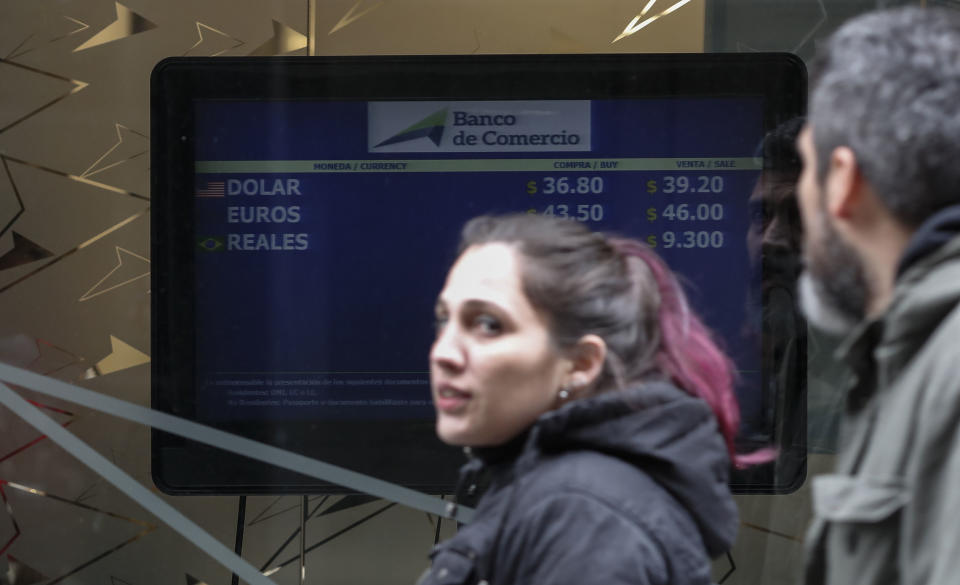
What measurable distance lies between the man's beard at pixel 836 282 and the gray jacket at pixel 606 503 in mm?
A: 265

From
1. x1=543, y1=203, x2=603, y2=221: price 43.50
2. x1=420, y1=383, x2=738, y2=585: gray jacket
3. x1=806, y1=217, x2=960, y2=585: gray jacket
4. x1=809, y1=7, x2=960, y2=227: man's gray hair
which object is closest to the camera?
x1=806, y1=217, x2=960, y2=585: gray jacket

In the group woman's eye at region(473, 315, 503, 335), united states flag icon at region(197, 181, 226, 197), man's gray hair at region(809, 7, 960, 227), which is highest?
man's gray hair at region(809, 7, 960, 227)

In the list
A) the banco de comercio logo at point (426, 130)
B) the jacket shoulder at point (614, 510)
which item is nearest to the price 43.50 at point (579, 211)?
the banco de comercio logo at point (426, 130)

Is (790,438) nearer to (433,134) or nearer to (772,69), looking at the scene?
(772,69)

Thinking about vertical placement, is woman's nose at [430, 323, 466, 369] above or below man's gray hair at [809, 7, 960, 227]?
below

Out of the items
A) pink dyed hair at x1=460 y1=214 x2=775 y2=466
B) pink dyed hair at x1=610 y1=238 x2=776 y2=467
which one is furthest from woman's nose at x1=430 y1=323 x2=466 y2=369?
pink dyed hair at x1=610 y1=238 x2=776 y2=467

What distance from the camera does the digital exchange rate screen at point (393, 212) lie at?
1929 millimetres

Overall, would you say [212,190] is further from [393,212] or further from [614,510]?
[614,510]

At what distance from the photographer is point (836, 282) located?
947 mm

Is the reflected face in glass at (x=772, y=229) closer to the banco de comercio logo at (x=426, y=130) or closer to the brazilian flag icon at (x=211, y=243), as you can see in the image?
the banco de comercio logo at (x=426, y=130)

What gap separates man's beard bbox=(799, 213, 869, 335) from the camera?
93 cm

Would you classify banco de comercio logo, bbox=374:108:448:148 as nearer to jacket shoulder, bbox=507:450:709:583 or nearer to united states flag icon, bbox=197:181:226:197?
united states flag icon, bbox=197:181:226:197

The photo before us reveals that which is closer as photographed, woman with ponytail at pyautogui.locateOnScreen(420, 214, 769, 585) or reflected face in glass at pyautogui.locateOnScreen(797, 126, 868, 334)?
reflected face in glass at pyautogui.locateOnScreen(797, 126, 868, 334)

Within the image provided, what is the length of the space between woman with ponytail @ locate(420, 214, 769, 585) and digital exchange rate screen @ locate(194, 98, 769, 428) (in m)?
0.37
